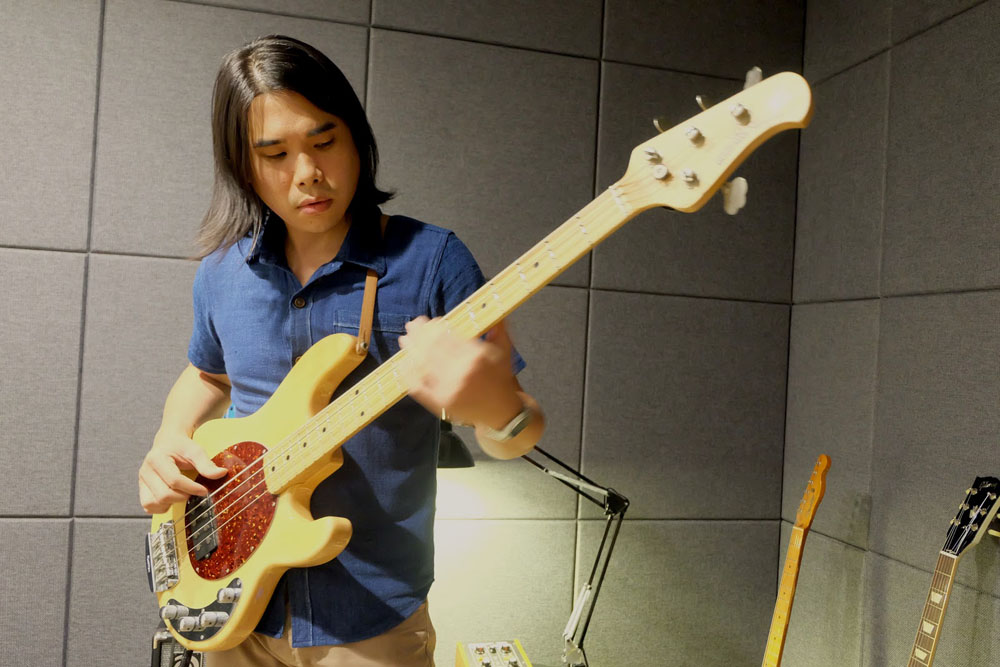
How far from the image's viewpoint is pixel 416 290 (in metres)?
1.14

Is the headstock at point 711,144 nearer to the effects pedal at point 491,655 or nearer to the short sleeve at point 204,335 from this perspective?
the short sleeve at point 204,335

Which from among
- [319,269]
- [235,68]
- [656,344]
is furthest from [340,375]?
[656,344]

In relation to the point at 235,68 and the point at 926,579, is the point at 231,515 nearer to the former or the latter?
the point at 235,68

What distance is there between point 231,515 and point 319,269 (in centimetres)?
41

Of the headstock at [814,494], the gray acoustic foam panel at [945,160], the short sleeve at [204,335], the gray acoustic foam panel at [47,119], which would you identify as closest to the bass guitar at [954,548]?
the headstock at [814,494]

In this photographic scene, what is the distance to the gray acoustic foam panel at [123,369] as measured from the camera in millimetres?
1989

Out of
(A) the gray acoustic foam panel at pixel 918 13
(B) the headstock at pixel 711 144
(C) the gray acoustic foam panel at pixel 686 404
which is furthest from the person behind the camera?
(C) the gray acoustic foam panel at pixel 686 404

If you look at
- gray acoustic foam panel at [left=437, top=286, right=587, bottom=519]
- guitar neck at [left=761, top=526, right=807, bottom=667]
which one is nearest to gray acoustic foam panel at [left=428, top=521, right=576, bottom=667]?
gray acoustic foam panel at [left=437, top=286, right=587, bottom=519]

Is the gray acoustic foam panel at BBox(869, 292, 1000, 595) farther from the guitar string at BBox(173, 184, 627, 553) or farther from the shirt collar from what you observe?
the shirt collar

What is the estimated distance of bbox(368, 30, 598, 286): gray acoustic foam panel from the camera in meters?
2.15

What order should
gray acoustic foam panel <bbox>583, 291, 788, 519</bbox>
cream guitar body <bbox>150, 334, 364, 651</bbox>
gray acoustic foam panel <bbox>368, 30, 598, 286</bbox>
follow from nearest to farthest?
1. cream guitar body <bbox>150, 334, 364, 651</bbox>
2. gray acoustic foam panel <bbox>368, 30, 598, 286</bbox>
3. gray acoustic foam panel <bbox>583, 291, 788, 519</bbox>

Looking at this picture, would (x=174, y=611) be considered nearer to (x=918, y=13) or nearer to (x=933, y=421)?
(x=933, y=421)

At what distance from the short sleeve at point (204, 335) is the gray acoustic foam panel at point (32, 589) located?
1.00 m

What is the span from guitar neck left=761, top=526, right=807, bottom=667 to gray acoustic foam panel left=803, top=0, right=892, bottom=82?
1324 mm
